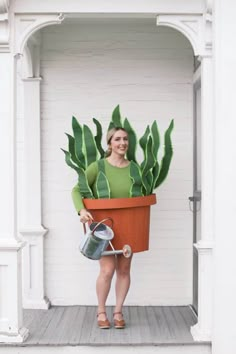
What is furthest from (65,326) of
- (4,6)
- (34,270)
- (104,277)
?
(4,6)

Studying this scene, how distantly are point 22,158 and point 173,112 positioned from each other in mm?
1540

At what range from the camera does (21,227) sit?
5.93 meters

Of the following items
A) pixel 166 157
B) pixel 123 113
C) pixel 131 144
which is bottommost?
pixel 166 157

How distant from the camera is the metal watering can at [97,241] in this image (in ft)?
15.3

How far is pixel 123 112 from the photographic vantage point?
5.88 metres

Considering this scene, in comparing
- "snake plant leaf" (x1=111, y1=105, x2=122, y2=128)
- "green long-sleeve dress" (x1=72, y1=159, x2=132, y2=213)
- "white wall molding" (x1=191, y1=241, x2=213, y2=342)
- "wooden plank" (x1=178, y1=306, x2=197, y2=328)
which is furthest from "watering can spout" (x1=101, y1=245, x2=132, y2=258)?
"snake plant leaf" (x1=111, y1=105, x2=122, y2=128)

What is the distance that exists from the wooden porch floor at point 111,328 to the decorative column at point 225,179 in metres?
0.36

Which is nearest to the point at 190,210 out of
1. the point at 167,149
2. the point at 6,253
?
the point at 167,149

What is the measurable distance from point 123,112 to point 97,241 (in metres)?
1.65

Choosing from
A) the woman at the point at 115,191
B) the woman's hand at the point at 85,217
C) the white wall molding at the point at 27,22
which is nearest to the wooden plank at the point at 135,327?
the woman at the point at 115,191

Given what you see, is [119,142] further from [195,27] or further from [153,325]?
[153,325]

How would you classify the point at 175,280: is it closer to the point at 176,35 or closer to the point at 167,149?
the point at 167,149

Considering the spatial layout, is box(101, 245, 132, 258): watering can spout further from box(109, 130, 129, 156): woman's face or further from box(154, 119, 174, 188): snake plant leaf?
box(109, 130, 129, 156): woman's face

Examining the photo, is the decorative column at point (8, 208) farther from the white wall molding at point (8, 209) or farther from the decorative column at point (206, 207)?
the decorative column at point (206, 207)
